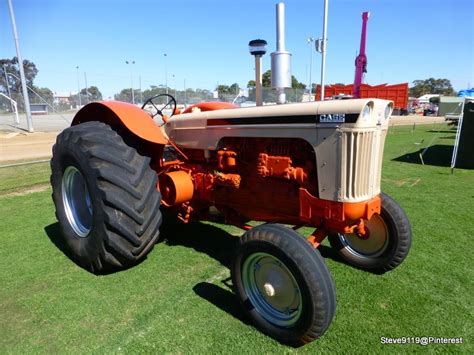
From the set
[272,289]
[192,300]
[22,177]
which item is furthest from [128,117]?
[22,177]

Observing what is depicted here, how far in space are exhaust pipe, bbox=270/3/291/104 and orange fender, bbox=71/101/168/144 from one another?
116 centimetres

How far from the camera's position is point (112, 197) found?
289cm

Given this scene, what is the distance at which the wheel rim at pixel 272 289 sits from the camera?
2410 millimetres

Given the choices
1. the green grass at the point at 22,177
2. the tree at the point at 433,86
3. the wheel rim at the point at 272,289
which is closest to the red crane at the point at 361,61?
the wheel rim at the point at 272,289

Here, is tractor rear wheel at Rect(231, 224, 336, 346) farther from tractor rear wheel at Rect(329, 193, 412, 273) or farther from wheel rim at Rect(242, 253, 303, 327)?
tractor rear wheel at Rect(329, 193, 412, 273)

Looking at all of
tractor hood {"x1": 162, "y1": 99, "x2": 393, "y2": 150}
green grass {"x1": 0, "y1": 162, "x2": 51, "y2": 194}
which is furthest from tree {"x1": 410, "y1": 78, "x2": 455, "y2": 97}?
tractor hood {"x1": 162, "y1": 99, "x2": 393, "y2": 150}

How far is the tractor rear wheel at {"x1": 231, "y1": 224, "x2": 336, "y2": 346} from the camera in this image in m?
2.20

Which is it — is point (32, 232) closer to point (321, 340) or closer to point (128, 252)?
point (128, 252)

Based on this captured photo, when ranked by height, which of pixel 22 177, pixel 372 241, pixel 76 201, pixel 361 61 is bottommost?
pixel 22 177

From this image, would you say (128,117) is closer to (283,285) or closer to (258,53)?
(258,53)

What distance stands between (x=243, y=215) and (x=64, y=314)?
1702 mm

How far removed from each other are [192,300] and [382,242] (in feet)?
5.77

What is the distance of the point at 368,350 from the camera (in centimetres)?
231

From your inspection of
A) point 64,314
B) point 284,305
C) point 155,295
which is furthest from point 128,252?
point 284,305
